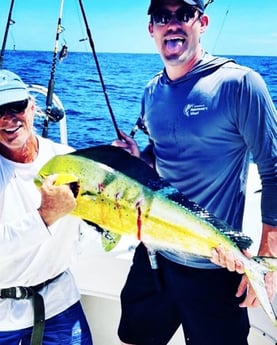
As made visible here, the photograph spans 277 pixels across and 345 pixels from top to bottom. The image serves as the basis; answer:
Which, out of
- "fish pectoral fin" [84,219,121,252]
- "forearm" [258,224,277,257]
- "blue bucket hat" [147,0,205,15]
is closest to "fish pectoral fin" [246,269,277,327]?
"forearm" [258,224,277,257]

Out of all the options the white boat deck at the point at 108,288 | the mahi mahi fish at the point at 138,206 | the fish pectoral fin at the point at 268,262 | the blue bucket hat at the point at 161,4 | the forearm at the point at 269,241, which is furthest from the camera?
the white boat deck at the point at 108,288

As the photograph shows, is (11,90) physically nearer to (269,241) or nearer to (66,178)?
(66,178)

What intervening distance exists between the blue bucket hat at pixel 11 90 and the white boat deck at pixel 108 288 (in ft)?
2.10

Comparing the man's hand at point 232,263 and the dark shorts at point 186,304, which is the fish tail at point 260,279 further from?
the dark shorts at point 186,304

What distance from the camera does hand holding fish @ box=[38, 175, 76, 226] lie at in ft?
4.47

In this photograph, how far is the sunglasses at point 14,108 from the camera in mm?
1632

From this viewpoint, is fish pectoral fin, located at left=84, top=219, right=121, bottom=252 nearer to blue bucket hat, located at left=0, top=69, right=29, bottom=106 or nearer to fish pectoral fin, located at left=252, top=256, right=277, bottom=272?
fish pectoral fin, located at left=252, top=256, right=277, bottom=272

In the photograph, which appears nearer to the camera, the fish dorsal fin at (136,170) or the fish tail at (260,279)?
the fish dorsal fin at (136,170)

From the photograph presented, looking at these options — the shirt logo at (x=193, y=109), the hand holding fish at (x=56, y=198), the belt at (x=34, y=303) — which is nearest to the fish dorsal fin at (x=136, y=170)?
the hand holding fish at (x=56, y=198)

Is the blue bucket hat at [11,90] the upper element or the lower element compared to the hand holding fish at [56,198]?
upper

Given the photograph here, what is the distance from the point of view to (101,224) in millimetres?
1364

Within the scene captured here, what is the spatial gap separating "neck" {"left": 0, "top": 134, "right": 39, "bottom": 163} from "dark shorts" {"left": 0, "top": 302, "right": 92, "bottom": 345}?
0.56 meters

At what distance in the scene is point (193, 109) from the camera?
1.60m

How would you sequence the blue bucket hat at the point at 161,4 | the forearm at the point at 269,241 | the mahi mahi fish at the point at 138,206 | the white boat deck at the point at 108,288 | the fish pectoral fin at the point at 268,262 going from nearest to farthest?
the mahi mahi fish at the point at 138,206, the fish pectoral fin at the point at 268,262, the forearm at the point at 269,241, the blue bucket hat at the point at 161,4, the white boat deck at the point at 108,288
